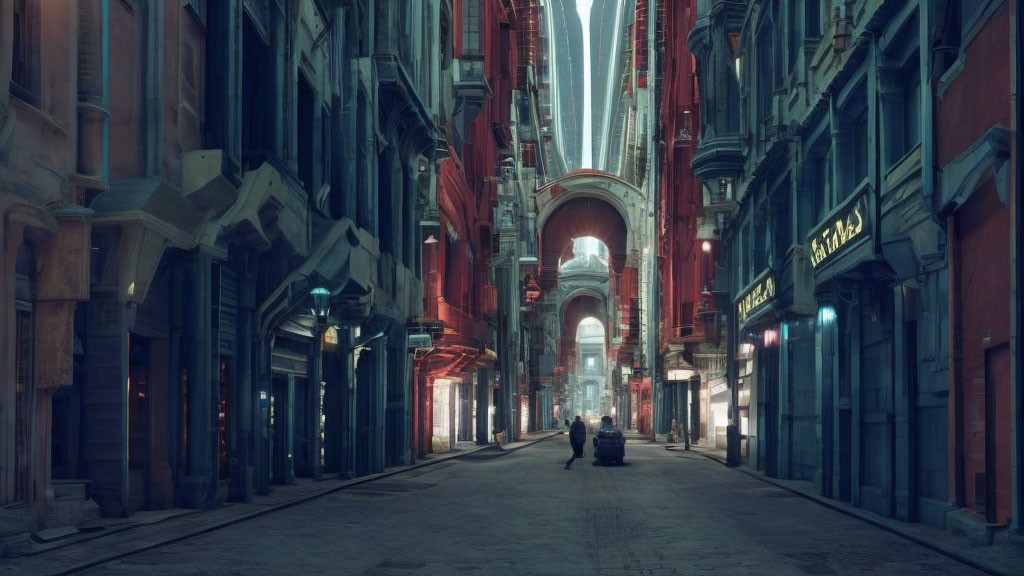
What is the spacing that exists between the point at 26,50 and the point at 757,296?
21.4m

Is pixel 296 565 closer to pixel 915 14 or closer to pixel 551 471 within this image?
pixel 915 14

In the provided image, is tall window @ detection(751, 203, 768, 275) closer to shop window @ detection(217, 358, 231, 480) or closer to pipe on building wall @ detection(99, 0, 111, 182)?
shop window @ detection(217, 358, 231, 480)

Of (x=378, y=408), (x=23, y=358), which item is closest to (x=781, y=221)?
(x=378, y=408)

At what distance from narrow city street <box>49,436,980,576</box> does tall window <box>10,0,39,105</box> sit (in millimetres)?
5844

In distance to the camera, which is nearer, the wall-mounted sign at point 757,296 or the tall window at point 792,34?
the tall window at point 792,34

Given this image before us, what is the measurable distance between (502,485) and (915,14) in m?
14.0

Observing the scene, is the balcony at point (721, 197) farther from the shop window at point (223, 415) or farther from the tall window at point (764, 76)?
the shop window at point (223, 415)

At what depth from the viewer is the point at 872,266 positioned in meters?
19.4

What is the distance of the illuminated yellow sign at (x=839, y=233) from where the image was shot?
1950 cm

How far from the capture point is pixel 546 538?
1548cm

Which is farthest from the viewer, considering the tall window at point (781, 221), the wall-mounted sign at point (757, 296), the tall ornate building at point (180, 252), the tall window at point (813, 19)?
the tall window at point (781, 221)

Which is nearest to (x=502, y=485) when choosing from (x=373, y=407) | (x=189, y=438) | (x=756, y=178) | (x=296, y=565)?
(x=373, y=407)

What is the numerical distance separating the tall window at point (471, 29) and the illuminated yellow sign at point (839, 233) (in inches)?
1227

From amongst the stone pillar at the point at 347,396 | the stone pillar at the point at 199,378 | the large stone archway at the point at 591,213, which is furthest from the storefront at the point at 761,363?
the large stone archway at the point at 591,213
